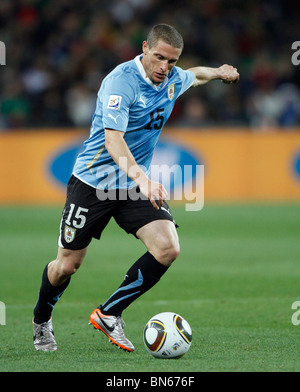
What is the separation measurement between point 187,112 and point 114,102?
40.9 ft

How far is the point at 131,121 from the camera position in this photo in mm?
5730

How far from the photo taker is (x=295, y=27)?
20672 millimetres

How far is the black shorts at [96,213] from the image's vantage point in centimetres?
574

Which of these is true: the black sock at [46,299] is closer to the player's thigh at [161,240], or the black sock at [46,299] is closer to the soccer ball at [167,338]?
the player's thigh at [161,240]

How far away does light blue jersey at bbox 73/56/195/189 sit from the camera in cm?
559

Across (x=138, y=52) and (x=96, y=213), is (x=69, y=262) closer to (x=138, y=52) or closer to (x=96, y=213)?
(x=96, y=213)

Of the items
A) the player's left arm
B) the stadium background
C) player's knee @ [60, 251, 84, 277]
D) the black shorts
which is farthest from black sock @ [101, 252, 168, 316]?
the stadium background

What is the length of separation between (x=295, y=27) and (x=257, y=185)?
568 centimetres

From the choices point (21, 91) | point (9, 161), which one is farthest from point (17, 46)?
point (9, 161)

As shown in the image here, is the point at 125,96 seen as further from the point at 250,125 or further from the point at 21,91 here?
the point at 21,91

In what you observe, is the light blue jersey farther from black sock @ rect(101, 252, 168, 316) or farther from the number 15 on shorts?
black sock @ rect(101, 252, 168, 316)

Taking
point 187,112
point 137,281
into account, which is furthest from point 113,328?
point 187,112

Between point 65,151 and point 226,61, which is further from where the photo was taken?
point 226,61

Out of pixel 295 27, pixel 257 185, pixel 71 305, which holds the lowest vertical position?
pixel 71 305
